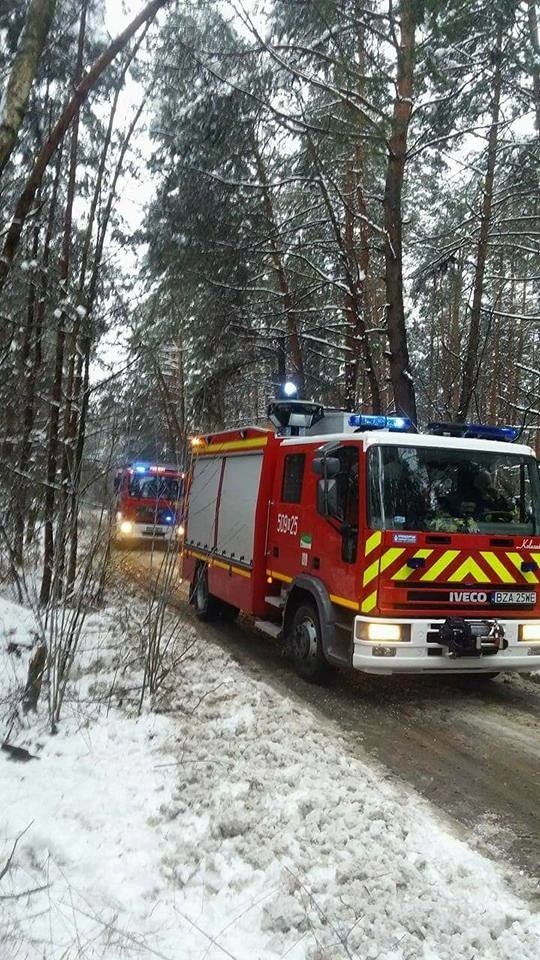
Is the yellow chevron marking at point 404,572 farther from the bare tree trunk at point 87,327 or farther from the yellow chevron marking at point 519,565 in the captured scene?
the bare tree trunk at point 87,327

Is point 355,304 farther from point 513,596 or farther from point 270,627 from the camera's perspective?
point 513,596

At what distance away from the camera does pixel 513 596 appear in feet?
21.5

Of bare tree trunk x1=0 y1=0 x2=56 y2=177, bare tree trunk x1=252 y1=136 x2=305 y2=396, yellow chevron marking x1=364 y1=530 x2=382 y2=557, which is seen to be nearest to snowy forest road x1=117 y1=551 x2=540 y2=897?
yellow chevron marking x1=364 y1=530 x2=382 y2=557

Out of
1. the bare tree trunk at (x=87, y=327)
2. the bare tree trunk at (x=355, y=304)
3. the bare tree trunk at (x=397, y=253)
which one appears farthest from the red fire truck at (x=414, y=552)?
the bare tree trunk at (x=355, y=304)

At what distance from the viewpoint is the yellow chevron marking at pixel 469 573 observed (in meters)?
6.36

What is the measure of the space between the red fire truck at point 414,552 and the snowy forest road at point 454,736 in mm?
405

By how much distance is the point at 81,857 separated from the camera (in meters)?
3.58

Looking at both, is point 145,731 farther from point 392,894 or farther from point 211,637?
point 211,637

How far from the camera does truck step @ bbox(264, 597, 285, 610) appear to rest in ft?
27.0

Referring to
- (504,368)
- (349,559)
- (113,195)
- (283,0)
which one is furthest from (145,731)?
(504,368)

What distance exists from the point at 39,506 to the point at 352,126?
712 cm

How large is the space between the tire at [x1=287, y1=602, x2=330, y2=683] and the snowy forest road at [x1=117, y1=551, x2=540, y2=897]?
16cm

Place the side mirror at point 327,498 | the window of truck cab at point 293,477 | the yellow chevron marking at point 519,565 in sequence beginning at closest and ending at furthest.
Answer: the yellow chevron marking at point 519,565
the side mirror at point 327,498
the window of truck cab at point 293,477

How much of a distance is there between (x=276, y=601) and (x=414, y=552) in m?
2.59
